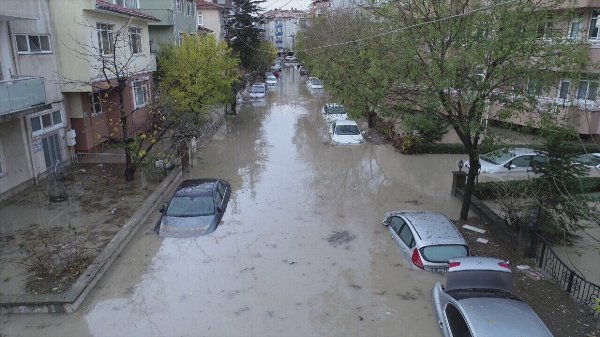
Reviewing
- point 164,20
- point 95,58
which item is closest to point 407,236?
point 95,58

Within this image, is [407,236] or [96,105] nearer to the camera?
[407,236]

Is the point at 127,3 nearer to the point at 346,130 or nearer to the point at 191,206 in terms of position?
the point at 346,130

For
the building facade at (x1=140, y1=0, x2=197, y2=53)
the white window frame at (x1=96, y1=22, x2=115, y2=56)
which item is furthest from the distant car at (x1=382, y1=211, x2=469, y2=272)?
the building facade at (x1=140, y1=0, x2=197, y2=53)

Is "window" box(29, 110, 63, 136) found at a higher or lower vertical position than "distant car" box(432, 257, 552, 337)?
higher

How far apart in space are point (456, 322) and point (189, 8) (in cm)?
3499

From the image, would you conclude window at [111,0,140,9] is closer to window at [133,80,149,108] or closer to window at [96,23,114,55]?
window at [96,23,114,55]

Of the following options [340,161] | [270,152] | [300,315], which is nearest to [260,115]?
[270,152]

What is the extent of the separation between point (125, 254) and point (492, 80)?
10834mm

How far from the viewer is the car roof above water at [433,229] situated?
11.1 m

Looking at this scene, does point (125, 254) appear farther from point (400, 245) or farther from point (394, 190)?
point (394, 190)

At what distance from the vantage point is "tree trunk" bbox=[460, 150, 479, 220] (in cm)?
1332

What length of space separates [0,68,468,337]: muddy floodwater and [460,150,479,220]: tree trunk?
2.59 feet

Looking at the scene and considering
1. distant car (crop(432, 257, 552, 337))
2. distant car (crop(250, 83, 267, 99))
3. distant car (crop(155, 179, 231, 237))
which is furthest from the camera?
distant car (crop(250, 83, 267, 99))

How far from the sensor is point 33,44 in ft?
56.2
